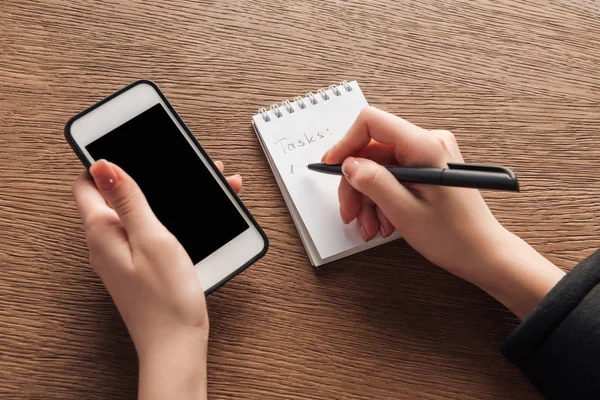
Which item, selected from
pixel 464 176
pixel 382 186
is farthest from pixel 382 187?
pixel 464 176

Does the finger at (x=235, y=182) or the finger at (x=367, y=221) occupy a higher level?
the finger at (x=235, y=182)

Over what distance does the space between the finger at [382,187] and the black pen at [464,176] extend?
13 millimetres

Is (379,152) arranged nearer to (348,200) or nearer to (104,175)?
(348,200)

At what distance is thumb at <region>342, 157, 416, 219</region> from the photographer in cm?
60

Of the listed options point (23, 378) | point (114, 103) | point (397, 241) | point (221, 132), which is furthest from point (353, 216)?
point (23, 378)

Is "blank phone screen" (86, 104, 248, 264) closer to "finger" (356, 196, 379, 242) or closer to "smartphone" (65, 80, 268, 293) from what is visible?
"smartphone" (65, 80, 268, 293)

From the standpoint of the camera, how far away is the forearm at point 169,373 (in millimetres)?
519

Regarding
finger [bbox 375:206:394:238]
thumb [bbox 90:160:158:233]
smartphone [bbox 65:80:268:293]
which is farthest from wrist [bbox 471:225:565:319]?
thumb [bbox 90:160:158:233]

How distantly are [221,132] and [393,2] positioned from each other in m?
0.34

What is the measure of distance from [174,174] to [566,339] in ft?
1.63

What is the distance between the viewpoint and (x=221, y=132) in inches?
27.7

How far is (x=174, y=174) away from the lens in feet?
2.00

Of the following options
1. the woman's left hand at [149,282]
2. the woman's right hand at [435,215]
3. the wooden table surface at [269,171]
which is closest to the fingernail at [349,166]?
the woman's right hand at [435,215]

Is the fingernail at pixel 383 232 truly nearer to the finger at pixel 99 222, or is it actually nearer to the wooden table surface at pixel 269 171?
the wooden table surface at pixel 269 171
